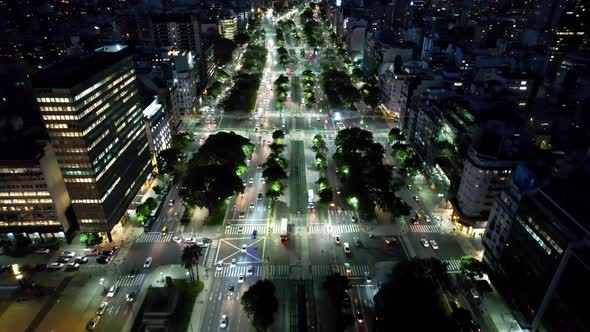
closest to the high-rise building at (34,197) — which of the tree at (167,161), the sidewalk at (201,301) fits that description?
the tree at (167,161)

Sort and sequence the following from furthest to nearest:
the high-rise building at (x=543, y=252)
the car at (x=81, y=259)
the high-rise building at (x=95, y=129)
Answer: the car at (x=81, y=259), the high-rise building at (x=95, y=129), the high-rise building at (x=543, y=252)

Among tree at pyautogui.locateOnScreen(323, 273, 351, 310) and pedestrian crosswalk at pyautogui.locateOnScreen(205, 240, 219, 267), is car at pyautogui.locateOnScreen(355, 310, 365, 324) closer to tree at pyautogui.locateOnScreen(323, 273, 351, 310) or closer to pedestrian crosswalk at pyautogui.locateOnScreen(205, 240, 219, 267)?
tree at pyautogui.locateOnScreen(323, 273, 351, 310)

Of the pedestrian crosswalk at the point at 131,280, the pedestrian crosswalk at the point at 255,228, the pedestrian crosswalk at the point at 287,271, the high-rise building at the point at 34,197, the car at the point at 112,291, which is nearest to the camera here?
the car at the point at 112,291

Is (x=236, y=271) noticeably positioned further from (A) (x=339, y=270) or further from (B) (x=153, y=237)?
(B) (x=153, y=237)

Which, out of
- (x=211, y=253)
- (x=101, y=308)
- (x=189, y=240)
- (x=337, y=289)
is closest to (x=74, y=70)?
(x=189, y=240)

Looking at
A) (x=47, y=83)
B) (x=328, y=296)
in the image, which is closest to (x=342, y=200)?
(x=328, y=296)

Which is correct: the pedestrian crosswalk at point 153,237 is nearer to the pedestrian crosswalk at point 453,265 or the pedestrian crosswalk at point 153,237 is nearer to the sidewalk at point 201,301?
the sidewalk at point 201,301

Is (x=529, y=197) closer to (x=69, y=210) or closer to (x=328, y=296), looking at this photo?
(x=328, y=296)
